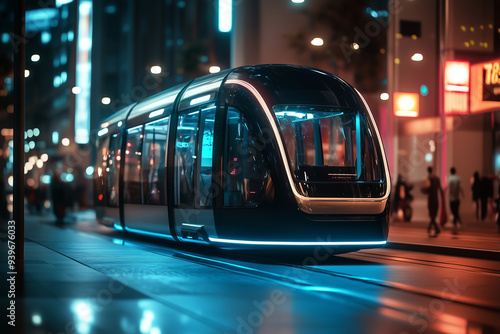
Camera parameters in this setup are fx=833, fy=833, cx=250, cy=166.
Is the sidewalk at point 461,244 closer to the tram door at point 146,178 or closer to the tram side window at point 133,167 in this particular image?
the tram door at point 146,178

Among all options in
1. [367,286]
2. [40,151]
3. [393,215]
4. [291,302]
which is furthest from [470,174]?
[40,151]

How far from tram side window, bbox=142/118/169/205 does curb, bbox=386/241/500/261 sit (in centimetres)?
508

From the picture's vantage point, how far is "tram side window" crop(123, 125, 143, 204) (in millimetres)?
18078

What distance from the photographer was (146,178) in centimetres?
1738

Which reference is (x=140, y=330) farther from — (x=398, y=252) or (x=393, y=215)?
(x=393, y=215)

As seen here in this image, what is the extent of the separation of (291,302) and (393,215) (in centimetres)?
2146

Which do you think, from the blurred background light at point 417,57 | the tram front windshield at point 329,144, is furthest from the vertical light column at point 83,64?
the tram front windshield at point 329,144

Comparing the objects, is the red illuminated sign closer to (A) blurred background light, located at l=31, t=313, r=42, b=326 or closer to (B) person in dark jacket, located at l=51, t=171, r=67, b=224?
(B) person in dark jacket, located at l=51, t=171, r=67, b=224

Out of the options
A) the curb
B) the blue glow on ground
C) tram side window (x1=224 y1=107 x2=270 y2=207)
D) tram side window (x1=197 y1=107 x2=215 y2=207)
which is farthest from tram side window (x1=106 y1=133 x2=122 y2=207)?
the blue glow on ground

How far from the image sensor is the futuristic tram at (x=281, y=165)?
12891 millimetres

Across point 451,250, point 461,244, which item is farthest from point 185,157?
point 461,244

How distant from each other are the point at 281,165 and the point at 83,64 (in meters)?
73.5

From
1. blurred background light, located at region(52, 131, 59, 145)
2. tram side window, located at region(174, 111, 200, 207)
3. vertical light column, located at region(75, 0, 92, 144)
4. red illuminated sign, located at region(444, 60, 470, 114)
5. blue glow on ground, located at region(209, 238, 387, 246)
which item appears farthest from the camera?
blurred background light, located at region(52, 131, 59, 145)

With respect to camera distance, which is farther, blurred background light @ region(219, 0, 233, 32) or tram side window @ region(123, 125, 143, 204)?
blurred background light @ region(219, 0, 233, 32)
